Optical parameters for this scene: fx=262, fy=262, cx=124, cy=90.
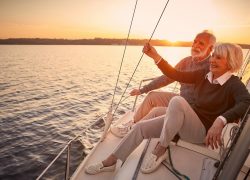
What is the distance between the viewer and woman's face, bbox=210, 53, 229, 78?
304 centimetres

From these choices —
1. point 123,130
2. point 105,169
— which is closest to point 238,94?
point 105,169

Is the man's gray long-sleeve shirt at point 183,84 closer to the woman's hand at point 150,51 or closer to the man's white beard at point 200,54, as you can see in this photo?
the man's white beard at point 200,54

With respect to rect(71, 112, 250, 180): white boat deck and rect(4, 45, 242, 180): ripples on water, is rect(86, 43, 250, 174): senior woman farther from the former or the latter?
rect(4, 45, 242, 180): ripples on water

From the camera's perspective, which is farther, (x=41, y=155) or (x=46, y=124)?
(x=46, y=124)

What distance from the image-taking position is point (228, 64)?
306 cm

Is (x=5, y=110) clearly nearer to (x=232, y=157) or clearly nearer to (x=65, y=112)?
(x=65, y=112)

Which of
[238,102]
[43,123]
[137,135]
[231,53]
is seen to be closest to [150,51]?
[231,53]

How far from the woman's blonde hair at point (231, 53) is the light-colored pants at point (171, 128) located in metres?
0.69

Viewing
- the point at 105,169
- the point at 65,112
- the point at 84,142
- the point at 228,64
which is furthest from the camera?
the point at 65,112

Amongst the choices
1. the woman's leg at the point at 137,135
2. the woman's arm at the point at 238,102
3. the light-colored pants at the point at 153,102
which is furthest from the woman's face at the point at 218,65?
the light-colored pants at the point at 153,102

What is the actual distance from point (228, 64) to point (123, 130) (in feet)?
7.88

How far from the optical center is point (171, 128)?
2916mm

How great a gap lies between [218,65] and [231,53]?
20 centimetres

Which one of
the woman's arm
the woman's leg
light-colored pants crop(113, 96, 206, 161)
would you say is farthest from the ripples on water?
the woman's arm
